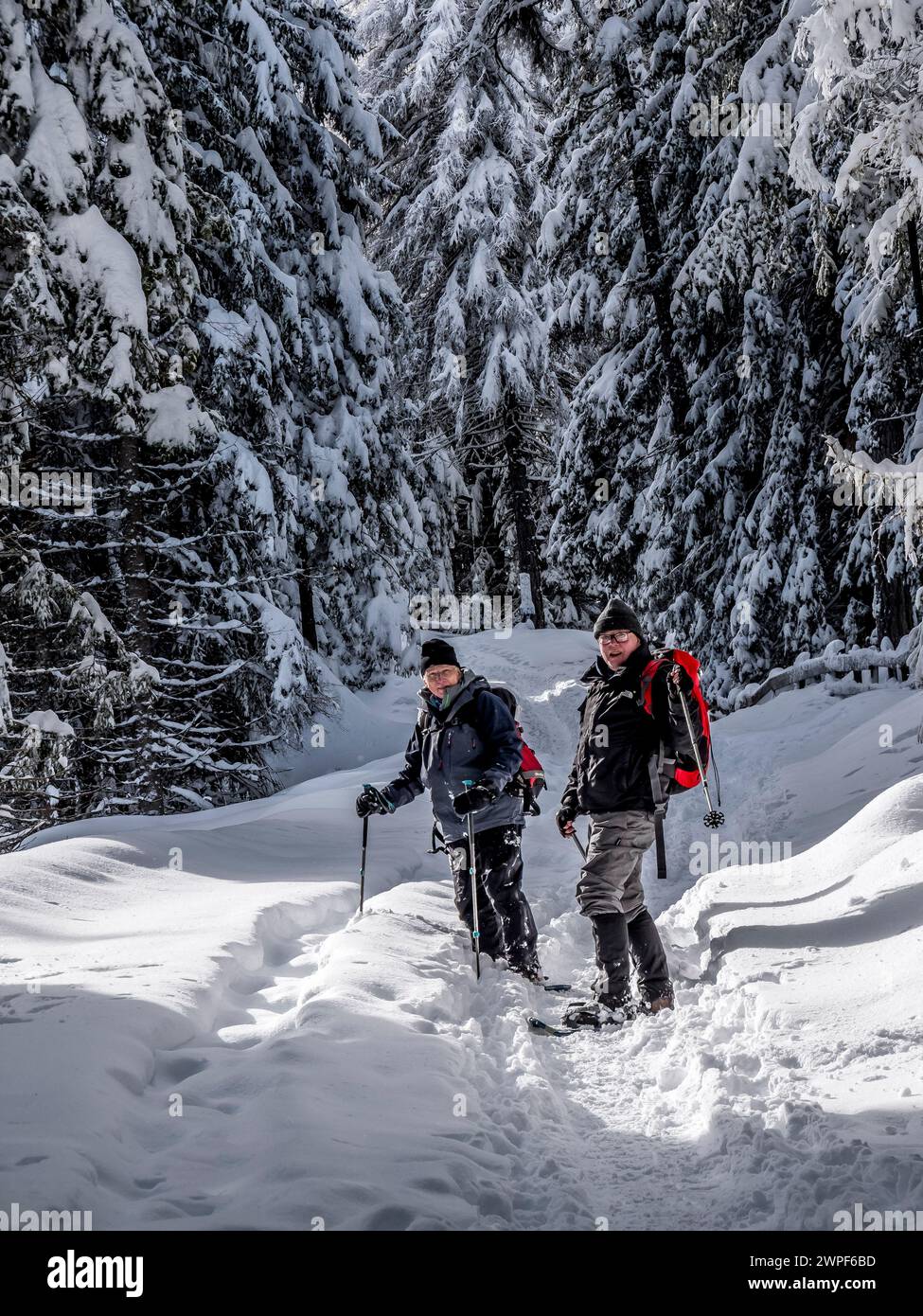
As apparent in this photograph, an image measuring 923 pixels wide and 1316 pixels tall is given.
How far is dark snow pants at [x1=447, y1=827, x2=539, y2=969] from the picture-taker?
20.6 ft

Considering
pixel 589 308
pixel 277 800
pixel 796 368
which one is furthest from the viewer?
pixel 589 308

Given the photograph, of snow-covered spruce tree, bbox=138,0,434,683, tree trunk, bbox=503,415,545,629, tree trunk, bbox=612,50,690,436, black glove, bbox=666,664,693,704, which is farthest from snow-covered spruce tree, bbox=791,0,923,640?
tree trunk, bbox=503,415,545,629

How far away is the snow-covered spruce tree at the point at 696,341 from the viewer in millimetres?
13773

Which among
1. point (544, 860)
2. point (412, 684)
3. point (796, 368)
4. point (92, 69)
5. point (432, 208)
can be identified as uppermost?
point (432, 208)

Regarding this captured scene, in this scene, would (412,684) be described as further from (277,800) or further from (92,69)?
(92,69)

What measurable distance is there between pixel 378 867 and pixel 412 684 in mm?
12428

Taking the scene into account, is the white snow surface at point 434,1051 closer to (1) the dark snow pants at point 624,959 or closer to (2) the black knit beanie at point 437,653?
(1) the dark snow pants at point 624,959

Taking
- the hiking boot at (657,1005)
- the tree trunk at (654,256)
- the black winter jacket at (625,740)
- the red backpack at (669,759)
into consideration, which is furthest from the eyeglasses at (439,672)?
the tree trunk at (654,256)

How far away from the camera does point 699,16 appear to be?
1323 centimetres

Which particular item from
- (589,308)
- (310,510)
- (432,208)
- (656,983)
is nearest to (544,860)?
(656,983)

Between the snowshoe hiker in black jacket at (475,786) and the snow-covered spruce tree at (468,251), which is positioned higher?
the snow-covered spruce tree at (468,251)

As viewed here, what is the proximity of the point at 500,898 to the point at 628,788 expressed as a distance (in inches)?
50.4

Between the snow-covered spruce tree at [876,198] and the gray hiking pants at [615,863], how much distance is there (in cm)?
313

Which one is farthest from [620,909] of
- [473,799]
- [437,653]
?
[437,653]
